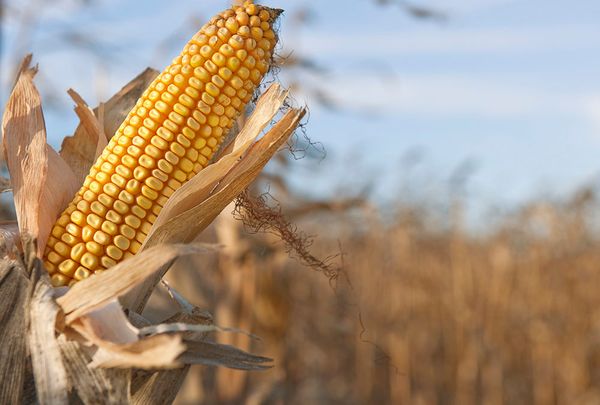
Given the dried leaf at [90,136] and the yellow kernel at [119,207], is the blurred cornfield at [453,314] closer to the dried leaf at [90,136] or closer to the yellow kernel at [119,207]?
the dried leaf at [90,136]

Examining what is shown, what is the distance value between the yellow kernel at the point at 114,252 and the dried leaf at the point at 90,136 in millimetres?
234

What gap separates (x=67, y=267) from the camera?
1340mm

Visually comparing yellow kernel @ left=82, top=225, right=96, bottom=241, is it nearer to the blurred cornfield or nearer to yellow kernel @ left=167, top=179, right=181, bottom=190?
yellow kernel @ left=167, top=179, right=181, bottom=190

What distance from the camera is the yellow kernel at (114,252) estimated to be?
1.35m

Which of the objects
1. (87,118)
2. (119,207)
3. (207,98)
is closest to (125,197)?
(119,207)

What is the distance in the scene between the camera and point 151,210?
4.55ft

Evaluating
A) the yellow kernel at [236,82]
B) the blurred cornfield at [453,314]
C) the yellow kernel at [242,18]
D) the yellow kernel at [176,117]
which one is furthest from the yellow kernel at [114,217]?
the blurred cornfield at [453,314]

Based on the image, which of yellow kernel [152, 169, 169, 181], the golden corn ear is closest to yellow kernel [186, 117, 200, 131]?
the golden corn ear

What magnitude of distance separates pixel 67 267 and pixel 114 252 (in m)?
0.09

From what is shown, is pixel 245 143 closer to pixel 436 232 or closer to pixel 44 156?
A: pixel 44 156

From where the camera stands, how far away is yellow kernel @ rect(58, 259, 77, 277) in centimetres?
134

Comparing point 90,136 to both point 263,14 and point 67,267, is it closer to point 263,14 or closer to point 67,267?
point 67,267

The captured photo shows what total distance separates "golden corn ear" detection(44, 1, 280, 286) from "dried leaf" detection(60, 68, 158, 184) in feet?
0.59

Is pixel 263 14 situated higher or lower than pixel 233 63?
higher
